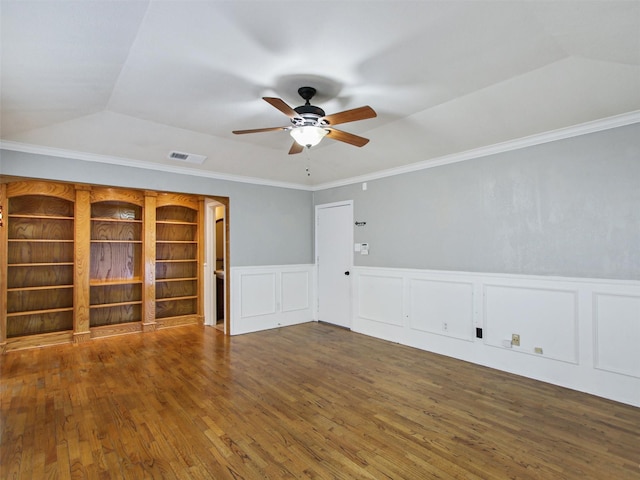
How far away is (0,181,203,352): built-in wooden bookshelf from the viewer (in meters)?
4.92

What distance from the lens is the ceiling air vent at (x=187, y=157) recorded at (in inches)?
177

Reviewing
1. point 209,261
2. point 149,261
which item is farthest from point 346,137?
point 149,261

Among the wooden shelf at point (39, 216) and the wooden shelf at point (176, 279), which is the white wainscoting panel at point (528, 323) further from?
the wooden shelf at point (39, 216)

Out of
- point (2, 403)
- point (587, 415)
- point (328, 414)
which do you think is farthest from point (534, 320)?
point (2, 403)

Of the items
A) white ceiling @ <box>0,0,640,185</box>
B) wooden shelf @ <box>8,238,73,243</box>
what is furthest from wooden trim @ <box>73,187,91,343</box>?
white ceiling @ <box>0,0,640,185</box>

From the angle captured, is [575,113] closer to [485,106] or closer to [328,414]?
[485,106]

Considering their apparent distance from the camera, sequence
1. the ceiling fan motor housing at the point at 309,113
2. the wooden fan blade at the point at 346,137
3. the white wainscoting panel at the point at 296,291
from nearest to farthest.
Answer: the ceiling fan motor housing at the point at 309,113 < the wooden fan blade at the point at 346,137 < the white wainscoting panel at the point at 296,291

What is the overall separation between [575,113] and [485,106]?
793 mm

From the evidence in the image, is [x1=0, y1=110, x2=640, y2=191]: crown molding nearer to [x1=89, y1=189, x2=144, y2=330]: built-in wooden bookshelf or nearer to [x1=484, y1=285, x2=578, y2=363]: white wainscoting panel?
[x1=89, y1=189, x2=144, y2=330]: built-in wooden bookshelf

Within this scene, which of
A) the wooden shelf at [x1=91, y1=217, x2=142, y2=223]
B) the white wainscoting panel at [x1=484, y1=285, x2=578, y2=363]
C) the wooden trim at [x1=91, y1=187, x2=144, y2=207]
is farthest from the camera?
the wooden shelf at [x1=91, y1=217, x2=142, y2=223]

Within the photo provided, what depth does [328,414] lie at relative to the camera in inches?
112

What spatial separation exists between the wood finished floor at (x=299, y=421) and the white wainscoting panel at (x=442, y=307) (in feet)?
1.36

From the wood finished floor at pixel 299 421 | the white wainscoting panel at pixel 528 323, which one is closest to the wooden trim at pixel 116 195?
the wood finished floor at pixel 299 421

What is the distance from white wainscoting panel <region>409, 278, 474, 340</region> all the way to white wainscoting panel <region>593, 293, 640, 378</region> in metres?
1.23
